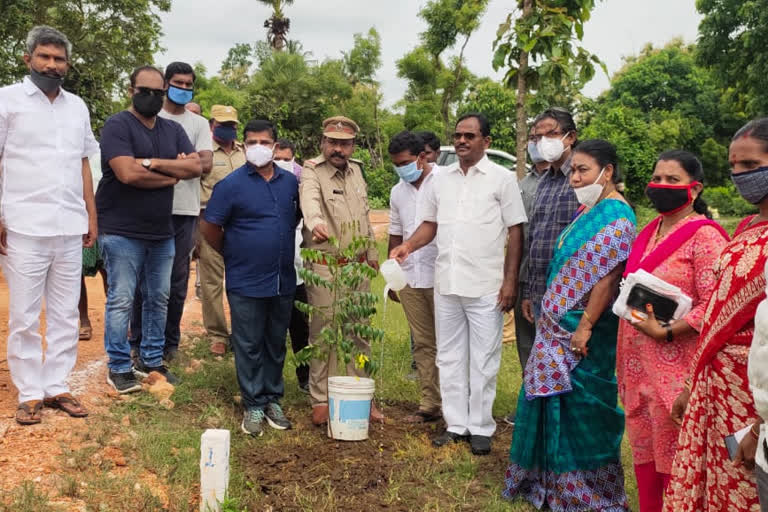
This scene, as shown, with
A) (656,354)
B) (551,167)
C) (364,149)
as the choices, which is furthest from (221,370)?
(364,149)

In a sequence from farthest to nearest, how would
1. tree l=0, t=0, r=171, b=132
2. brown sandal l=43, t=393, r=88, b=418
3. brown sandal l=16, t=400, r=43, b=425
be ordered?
tree l=0, t=0, r=171, b=132
brown sandal l=43, t=393, r=88, b=418
brown sandal l=16, t=400, r=43, b=425

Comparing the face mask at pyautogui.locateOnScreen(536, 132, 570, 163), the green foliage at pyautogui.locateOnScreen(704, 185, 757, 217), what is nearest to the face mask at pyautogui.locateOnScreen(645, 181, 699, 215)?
the face mask at pyautogui.locateOnScreen(536, 132, 570, 163)

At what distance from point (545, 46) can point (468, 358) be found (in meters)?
3.10

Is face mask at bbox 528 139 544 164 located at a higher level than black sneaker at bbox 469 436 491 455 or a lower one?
higher

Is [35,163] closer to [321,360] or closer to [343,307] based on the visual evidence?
[343,307]

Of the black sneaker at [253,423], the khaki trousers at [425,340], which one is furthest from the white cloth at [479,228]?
the black sneaker at [253,423]

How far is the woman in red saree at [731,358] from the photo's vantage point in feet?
7.82

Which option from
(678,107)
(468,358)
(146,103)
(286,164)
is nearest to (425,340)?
(468,358)

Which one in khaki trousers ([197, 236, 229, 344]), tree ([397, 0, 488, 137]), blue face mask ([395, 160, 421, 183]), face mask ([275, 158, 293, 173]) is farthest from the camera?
tree ([397, 0, 488, 137])

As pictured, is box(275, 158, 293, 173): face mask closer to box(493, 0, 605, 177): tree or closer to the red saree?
box(493, 0, 605, 177): tree

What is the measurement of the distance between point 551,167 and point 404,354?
10.3 ft

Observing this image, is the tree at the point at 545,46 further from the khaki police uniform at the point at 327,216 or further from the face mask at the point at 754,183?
the face mask at the point at 754,183

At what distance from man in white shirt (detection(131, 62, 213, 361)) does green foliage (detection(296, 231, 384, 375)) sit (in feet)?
5.06

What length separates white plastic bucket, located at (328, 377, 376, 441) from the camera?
4.61 metres
